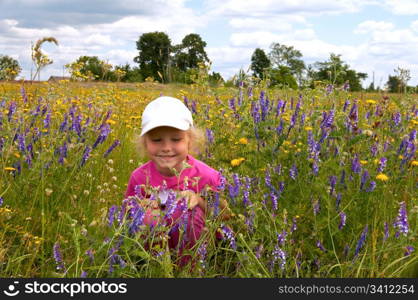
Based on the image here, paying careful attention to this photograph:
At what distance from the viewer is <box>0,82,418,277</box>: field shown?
2.23 m

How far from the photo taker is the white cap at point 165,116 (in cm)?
274

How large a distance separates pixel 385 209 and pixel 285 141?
685 millimetres

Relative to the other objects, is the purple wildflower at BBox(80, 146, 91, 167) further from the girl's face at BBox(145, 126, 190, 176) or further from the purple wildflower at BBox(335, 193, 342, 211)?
the purple wildflower at BBox(335, 193, 342, 211)

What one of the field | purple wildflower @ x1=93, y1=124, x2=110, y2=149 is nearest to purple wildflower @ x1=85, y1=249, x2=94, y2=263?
the field

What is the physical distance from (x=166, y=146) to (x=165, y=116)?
179mm

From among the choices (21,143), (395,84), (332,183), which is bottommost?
(332,183)

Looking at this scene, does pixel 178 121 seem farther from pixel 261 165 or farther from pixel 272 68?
pixel 272 68

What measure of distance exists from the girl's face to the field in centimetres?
32

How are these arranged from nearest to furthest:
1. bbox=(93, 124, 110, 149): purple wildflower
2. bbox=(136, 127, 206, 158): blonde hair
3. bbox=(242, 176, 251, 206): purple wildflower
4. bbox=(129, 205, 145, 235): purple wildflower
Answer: bbox=(129, 205, 145, 235): purple wildflower < bbox=(242, 176, 251, 206): purple wildflower < bbox=(136, 127, 206, 158): blonde hair < bbox=(93, 124, 110, 149): purple wildflower

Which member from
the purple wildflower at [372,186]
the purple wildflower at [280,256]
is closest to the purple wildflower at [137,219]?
the purple wildflower at [280,256]

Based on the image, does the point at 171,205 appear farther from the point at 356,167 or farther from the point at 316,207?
the point at 356,167

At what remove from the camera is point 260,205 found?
2395 mm

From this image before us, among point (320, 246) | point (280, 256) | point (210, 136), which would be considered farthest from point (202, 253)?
point (210, 136)

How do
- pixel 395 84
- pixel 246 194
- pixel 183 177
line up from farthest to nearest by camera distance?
pixel 395 84 < pixel 183 177 < pixel 246 194
